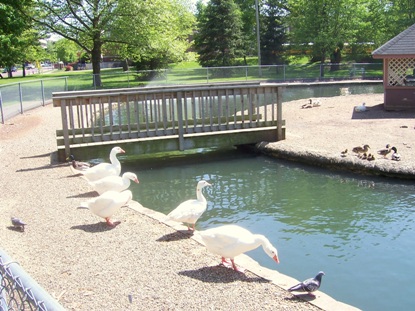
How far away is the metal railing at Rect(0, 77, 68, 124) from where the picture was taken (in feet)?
70.9

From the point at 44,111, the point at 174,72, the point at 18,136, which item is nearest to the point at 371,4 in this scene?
the point at 174,72

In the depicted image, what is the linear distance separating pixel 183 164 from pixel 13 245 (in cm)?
793

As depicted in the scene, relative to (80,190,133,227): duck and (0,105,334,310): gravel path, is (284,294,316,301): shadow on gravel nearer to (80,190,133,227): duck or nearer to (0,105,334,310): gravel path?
(0,105,334,310): gravel path

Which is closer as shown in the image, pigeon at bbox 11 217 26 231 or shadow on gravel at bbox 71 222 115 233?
pigeon at bbox 11 217 26 231

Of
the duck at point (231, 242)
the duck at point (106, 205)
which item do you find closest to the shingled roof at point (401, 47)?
the duck at point (106, 205)

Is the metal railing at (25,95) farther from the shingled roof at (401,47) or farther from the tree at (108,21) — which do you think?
the shingled roof at (401,47)

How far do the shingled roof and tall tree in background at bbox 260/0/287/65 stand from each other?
35.5 meters

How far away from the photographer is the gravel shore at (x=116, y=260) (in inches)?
216

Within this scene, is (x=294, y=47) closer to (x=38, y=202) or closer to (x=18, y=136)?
(x=18, y=136)

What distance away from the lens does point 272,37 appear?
2271 inches

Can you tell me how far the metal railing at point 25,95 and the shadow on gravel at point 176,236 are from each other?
51.0 ft

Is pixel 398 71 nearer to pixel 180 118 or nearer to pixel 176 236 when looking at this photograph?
pixel 180 118

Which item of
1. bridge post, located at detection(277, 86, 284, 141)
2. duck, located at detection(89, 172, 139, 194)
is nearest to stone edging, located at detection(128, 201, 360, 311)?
duck, located at detection(89, 172, 139, 194)

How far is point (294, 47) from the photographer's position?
57.2 metres
